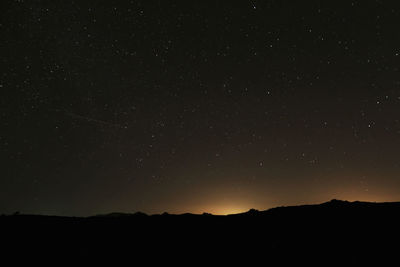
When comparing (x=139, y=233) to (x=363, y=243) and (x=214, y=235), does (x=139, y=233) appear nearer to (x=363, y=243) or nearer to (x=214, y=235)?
(x=214, y=235)

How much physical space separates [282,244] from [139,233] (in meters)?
3.98

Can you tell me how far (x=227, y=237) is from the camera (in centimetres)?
982

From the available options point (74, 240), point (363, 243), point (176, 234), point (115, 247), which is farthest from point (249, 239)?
point (74, 240)

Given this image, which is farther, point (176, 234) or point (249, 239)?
point (176, 234)

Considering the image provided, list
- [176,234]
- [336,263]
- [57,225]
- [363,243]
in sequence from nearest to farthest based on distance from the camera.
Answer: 1. [336,263]
2. [363,243]
3. [176,234]
4. [57,225]

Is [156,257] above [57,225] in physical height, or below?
below

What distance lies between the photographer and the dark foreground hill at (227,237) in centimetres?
866

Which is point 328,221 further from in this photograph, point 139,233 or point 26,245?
point 26,245

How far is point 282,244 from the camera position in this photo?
902cm

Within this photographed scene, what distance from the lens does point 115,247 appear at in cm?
955

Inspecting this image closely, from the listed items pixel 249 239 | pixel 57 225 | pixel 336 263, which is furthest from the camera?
pixel 57 225

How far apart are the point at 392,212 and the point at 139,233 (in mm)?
6948

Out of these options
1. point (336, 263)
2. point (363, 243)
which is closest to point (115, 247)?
point (336, 263)

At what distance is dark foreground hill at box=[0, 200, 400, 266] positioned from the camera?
8.66 metres
